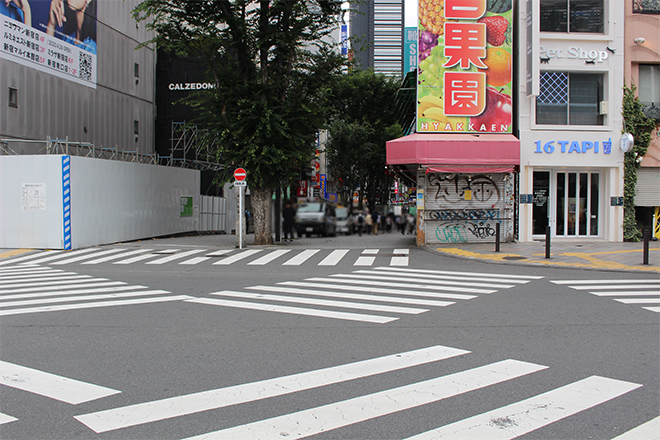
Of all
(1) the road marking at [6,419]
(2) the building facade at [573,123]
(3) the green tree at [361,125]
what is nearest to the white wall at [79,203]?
(2) the building facade at [573,123]

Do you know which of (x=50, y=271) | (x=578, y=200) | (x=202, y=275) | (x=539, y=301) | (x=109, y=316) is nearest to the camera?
(x=109, y=316)

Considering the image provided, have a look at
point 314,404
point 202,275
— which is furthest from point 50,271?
point 314,404

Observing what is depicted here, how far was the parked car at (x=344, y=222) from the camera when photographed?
39.7 metres

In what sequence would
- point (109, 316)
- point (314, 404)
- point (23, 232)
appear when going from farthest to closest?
point (23, 232) < point (109, 316) < point (314, 404)

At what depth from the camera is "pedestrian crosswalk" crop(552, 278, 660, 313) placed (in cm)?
937

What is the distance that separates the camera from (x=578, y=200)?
21531 millimetres

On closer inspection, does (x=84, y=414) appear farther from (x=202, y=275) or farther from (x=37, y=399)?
(x=202, y=275)

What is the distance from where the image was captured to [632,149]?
2092 centimetres

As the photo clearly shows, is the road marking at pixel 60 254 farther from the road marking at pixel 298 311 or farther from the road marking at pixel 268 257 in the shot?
the road marking at pixel 298 311

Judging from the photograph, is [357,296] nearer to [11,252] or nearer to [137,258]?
[137,258]

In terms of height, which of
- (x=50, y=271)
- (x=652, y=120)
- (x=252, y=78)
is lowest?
(x=50, y=271)

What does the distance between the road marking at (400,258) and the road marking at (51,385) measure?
1097 centimetres

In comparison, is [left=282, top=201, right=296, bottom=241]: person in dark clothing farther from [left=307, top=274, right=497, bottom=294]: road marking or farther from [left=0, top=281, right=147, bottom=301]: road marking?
[left=0, top=281, right=147, bottom=301]: road marking

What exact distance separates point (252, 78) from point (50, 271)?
11.3 m
